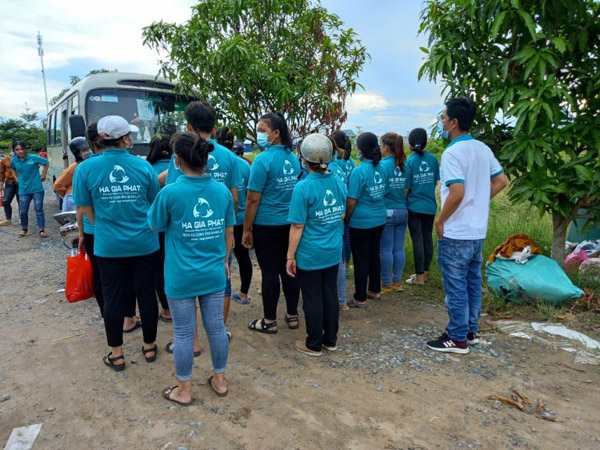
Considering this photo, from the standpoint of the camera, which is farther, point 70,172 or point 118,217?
point 70,172

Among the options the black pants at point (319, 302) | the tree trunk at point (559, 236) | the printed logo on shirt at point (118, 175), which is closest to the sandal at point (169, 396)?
the black pants at point (319, 302)

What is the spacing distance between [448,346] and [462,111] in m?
1.87

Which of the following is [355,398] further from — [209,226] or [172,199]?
[172,199]

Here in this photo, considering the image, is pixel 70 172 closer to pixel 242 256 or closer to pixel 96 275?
pixel 96 275

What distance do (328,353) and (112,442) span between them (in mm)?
1708

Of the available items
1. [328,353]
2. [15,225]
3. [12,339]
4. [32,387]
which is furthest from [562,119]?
[15,225]

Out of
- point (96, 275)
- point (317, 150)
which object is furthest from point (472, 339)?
point (96, 275)

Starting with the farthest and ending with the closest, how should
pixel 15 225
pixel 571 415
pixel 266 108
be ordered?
pixel 15 225, pixel 266 108, pixel 571 415

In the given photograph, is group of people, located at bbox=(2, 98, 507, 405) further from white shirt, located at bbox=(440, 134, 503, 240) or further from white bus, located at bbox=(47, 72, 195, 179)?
white bus, located at bbox=(47, 72, 195, 179)

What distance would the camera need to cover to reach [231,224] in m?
2.87

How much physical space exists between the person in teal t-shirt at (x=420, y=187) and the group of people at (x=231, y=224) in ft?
2.28

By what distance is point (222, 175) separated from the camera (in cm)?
346

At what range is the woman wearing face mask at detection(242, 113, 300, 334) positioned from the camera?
3.61 metres

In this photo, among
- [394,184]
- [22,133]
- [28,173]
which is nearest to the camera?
[394,184]
